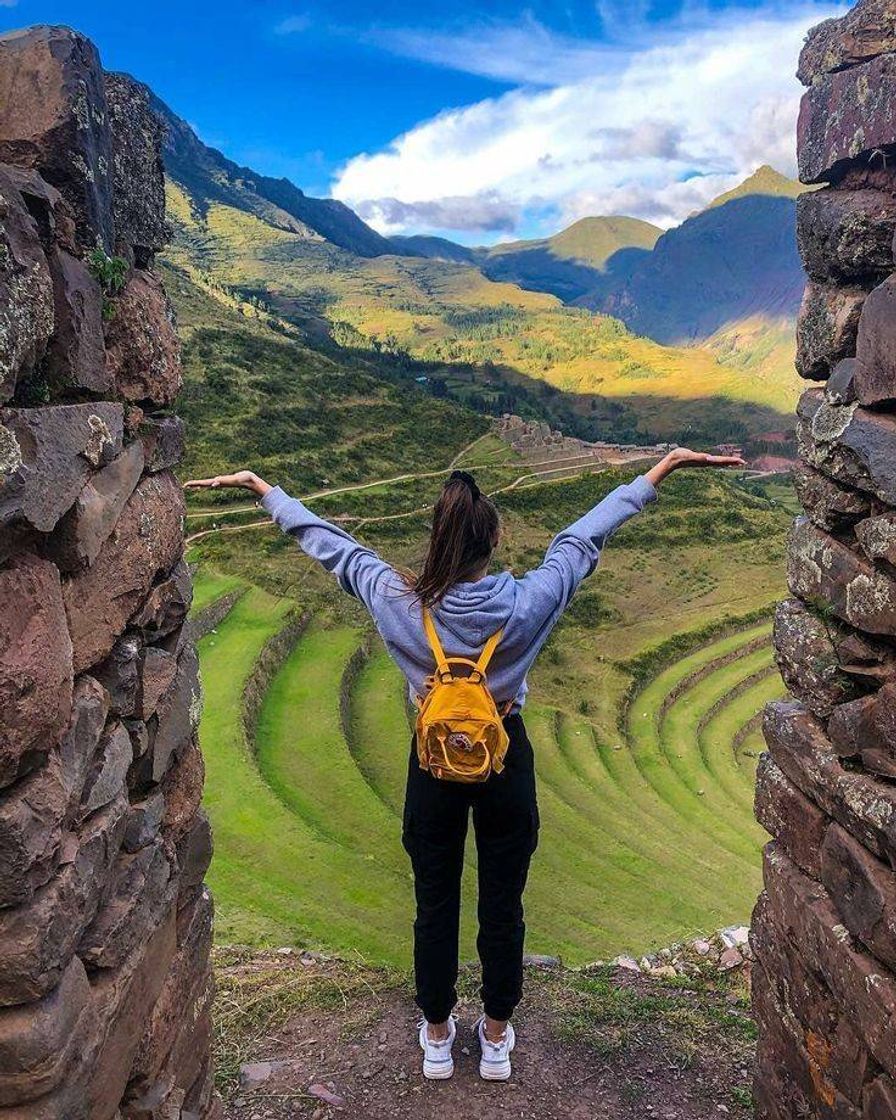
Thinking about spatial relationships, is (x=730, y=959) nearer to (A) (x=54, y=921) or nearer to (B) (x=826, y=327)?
(B) (x=826, y=327)

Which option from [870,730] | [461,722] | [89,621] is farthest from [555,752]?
[89,621]

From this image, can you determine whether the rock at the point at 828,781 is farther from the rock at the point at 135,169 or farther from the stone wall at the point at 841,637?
the rock at the point at 135,169

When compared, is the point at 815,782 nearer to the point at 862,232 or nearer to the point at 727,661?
the point at 862,232

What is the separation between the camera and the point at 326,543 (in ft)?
12.0

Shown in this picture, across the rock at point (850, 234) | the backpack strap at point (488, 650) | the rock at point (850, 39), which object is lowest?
the backpack strap at point (488, 650)

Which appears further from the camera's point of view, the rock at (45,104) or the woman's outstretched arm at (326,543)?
the woman's outstretched arm at (326,543)

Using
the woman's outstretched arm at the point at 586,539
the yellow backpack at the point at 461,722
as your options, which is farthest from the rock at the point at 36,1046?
the woman's outstretched arm at the point at 586,539

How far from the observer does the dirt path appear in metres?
4.14

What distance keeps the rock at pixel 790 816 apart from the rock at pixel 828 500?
3.70ft

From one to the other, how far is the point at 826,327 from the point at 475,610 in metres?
1.85

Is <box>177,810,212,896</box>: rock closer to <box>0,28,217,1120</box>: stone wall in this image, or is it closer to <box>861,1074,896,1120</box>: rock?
<box>0,28,217,1120</box>: stone wall

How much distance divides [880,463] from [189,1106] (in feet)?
12.3

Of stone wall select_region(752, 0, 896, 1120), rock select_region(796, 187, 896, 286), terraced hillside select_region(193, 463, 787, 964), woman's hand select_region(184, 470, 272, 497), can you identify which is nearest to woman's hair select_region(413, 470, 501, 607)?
woman's hand select_region(184, 470, 272, 497)

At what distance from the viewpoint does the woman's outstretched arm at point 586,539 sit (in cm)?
341
